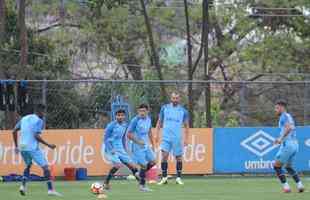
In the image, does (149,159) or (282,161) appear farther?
(149,159)

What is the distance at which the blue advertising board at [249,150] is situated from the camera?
24500 mm

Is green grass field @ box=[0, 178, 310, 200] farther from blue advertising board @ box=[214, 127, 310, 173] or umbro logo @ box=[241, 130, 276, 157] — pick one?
umbro logo @ box=[241, 130, 276, 157]

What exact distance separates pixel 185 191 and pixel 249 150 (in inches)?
247

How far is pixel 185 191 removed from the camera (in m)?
Result: 18.7

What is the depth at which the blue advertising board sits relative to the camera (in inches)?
965

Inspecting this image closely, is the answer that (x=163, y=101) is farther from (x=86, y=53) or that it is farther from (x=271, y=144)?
(x=86, y=53)

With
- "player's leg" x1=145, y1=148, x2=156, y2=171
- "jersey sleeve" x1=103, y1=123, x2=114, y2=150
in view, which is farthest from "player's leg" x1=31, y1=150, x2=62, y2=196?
"player's leg" x1=145, y1=148, x2=156, y2=171

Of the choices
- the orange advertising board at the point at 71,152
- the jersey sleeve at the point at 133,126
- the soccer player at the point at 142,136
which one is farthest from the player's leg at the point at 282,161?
the orange advertising board at the point at 71,152

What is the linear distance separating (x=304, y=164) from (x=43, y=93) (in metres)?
7.21

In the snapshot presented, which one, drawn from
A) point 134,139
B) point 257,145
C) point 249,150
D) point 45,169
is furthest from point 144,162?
point 257,145

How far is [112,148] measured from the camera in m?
18.8

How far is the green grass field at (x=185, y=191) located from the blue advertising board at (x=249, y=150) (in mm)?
1614

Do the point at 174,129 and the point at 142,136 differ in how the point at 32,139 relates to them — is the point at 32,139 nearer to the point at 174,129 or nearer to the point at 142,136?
the point at 142,136

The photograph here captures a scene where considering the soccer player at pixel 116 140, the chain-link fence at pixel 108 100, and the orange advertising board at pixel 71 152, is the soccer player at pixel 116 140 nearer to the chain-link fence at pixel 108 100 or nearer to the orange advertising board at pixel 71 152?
the orange advertising board at pixel 71 152
